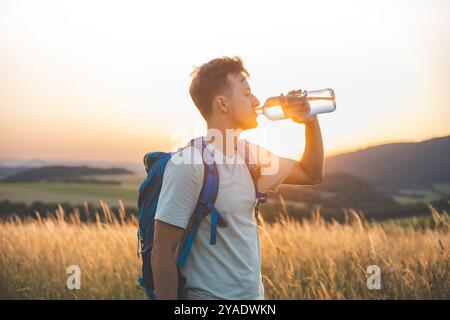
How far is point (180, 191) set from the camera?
94.2 inches

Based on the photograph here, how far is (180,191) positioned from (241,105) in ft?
2.05

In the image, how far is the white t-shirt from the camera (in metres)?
2.41

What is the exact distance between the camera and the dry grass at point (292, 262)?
17.4 feet

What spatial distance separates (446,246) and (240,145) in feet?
12.2

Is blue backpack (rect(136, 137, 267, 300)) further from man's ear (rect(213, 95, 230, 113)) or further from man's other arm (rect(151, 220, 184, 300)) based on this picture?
man's ear (rect(213, 95, 230, 113))

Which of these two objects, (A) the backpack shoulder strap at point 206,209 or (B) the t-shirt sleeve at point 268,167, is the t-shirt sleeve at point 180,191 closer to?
(A) the backpack shoulder strap at point 206,209

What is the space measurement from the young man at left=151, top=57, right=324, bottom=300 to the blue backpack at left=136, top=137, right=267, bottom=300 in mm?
35

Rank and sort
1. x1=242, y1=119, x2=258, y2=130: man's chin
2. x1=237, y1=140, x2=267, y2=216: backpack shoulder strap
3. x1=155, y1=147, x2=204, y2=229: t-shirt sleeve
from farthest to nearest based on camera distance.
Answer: x1=242, y1=119, x2=258, y2=130: man's chin
x1=237, y1=140, x2=267, y2=216: backpack shoulder strap
x1=155, y1=147, x2=204, y2=229: t-shirt sleeve

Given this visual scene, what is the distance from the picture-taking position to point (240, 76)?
9.22 ft

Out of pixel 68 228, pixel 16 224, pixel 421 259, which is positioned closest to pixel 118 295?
pixel 68 228

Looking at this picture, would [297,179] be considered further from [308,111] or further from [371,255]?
[371,255]

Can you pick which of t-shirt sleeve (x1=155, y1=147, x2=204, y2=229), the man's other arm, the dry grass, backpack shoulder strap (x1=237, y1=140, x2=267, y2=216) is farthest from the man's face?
the dry grass

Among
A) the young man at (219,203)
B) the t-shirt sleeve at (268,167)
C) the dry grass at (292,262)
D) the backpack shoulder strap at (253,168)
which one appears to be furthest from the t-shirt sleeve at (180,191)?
the dry grass at (292,262)

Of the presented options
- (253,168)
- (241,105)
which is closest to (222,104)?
(241,105)
